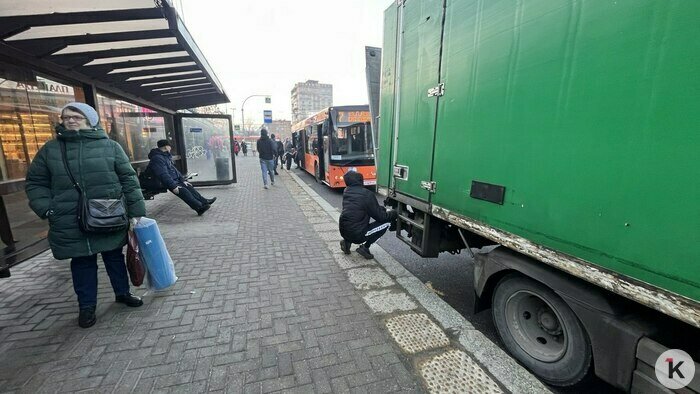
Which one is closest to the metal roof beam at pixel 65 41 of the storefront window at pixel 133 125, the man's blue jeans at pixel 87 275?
the storefront window at pixel 133 125

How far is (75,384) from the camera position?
216cm

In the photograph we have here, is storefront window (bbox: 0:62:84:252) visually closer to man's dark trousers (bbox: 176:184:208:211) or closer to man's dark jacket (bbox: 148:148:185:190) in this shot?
man's dark jacket (bbox: 148:148:185:190)

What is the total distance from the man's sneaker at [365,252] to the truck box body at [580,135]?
6.14 feet

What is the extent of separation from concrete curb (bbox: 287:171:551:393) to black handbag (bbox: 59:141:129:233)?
3.01 m

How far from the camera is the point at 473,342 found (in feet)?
8.69

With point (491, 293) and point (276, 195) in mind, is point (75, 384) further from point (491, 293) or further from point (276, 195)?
point (276, 195)

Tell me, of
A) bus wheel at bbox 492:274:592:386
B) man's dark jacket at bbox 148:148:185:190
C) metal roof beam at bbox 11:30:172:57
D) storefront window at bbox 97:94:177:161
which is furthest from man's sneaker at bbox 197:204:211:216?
bus wheel at bbox 492:274:592:386

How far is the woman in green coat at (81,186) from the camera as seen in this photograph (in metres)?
2.57

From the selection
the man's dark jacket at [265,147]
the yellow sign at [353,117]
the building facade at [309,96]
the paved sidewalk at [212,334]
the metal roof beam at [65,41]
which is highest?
the building facade at [309,96]

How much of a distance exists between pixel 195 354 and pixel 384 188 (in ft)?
9.37

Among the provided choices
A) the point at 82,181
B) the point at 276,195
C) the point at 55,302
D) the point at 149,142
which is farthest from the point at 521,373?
the point at 149,142

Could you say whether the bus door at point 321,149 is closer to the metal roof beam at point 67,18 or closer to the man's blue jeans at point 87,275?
the metal roof beam at point 67,18

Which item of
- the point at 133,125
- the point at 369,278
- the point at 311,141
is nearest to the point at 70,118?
the point at 369,278

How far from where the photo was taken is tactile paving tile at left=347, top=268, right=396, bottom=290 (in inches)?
146
